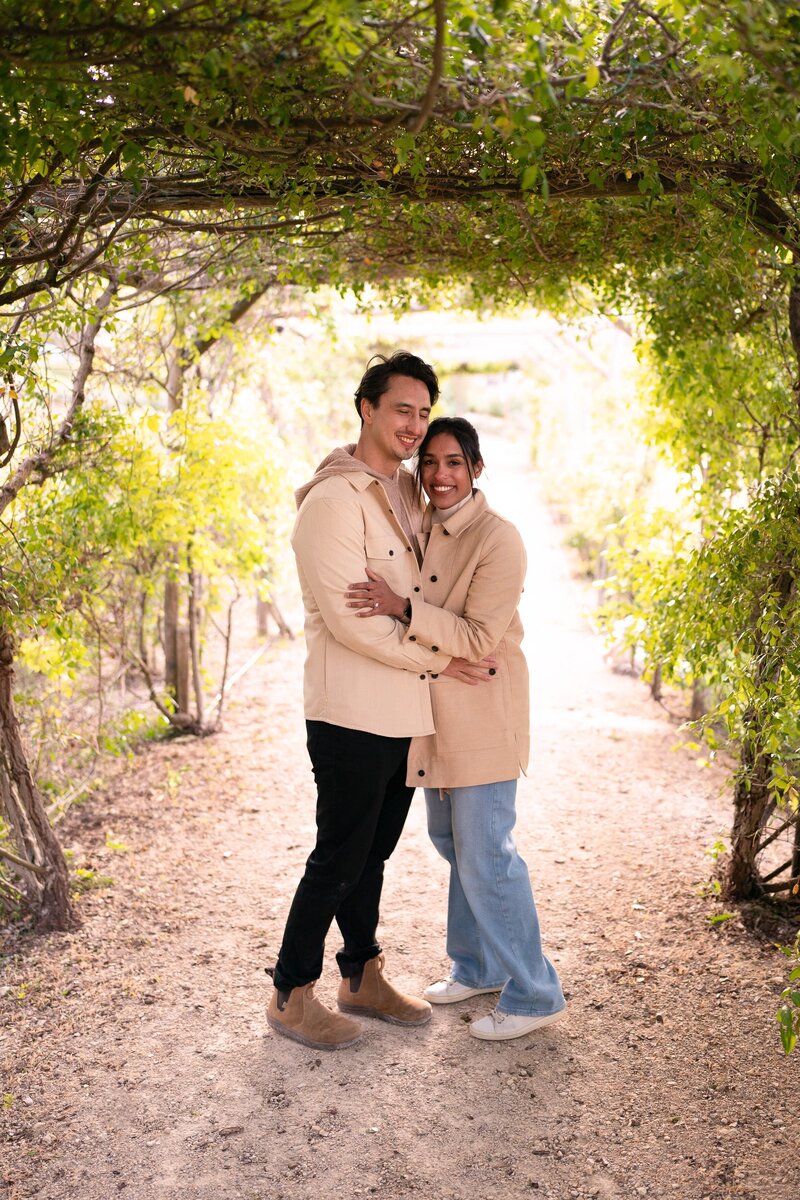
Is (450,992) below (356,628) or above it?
below

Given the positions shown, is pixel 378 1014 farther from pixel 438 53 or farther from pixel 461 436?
pixel 438 53

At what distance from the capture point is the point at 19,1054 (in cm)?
310

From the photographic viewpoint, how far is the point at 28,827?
380cm

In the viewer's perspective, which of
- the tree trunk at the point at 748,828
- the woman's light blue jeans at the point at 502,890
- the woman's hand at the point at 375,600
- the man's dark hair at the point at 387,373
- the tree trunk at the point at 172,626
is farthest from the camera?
the tree trunk at the point at 172,626

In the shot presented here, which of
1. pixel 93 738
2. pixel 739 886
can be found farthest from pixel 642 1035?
pixel 93 738

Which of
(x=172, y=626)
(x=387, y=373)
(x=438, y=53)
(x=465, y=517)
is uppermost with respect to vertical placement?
(x=438, y=53)

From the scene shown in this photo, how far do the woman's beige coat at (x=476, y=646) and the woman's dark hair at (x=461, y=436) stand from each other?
0.38 ft

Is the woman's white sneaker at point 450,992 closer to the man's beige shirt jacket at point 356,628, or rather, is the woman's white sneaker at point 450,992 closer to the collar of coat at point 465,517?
the man's beige shirt jacket at point 356,628

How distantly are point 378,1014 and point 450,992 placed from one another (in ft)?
0.81

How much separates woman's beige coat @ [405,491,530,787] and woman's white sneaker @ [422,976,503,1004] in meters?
0.79

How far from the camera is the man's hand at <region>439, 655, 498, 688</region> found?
3.03 metres

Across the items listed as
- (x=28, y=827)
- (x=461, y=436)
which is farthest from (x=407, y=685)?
(x=28, y=827)

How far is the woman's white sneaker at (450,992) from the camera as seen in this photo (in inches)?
132

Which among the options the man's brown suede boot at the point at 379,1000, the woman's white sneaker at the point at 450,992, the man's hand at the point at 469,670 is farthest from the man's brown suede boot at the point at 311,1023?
the man's hand at the point at 469,670
